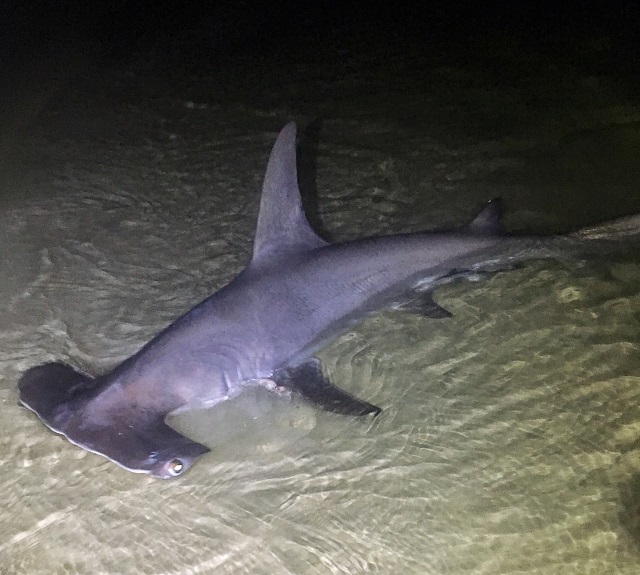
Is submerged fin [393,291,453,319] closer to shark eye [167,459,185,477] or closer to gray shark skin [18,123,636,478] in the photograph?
gray shark skin [18,123,636,478]

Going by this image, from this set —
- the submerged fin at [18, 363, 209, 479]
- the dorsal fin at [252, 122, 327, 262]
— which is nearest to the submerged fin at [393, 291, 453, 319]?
the dorsal fin at [252, 122, 327, 262]

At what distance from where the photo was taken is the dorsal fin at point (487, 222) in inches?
121

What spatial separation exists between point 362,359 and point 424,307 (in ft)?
1.38

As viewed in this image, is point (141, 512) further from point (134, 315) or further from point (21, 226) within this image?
point (21, 226)

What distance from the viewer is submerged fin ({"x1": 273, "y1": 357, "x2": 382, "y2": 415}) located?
2.66 m

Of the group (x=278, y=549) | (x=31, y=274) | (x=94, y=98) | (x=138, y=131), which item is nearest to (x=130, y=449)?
(x=278, y=549)

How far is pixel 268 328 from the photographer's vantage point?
8.87 feet

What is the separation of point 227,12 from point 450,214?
4.03 m

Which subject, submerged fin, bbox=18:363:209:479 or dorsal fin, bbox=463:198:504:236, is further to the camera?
dorsal fin, bbox=463:198:504:236

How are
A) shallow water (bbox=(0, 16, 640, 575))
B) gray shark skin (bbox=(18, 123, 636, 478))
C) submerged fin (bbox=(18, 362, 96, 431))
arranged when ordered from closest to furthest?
shallow water (bbox=(0, 16, 640, 575)) < gray shark skin (bbox=(18, 123, 636, 478)) < submerged fin (bbox=(18, 362, 96, 431))

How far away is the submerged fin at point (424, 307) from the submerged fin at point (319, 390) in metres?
0.57

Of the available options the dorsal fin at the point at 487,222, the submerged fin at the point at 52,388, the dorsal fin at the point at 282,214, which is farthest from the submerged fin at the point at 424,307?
the submerged fin at the point at 52,388

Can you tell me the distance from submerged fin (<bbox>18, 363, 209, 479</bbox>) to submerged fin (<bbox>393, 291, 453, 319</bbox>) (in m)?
1.19

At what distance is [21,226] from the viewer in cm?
380
